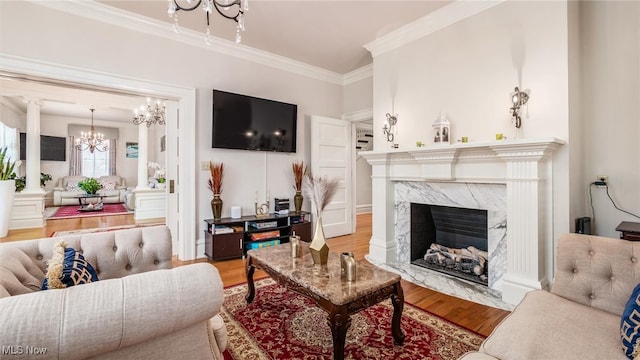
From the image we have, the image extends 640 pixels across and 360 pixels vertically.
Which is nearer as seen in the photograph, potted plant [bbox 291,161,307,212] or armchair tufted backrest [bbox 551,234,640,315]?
armchair tufted backrest [bbox 551,234,640,315]

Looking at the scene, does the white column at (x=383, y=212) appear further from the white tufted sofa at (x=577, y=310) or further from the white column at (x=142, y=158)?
the white column at (x=142, y=158)

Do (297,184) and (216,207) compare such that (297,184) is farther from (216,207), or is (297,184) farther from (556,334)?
(556,334)

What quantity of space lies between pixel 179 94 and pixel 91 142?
6.80 meters

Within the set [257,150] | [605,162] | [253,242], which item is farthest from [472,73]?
[253,242]

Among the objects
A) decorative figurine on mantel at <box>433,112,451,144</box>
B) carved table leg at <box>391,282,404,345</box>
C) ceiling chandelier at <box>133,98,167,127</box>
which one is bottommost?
carved table leg at <box>391,282,404,345</box>

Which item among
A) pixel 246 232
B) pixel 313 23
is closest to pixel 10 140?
pixel 246 232

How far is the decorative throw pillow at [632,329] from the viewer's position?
1085 millimetres

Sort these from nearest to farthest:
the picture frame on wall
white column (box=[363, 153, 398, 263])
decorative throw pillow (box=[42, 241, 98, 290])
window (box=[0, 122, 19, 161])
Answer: decorative throw pillow (box=[42, 241, 98, 290]), white column (box=[363, 153, 398, 263]), window (box=[0, 122, 19, 161]), the picture frame on wall

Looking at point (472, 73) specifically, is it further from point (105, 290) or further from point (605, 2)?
point (105, 290)

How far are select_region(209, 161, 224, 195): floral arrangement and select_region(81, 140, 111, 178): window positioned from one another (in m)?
8.42

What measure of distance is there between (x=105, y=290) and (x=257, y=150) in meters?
3.44

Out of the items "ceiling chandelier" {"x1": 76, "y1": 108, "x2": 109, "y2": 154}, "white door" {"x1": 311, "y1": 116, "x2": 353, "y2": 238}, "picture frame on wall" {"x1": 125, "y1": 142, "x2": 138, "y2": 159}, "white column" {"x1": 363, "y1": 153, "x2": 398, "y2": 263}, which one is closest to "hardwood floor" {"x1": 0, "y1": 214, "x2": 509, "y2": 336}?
"white door" {"x1": 311, "y1": 116, "x2": 353, "y2": 238}

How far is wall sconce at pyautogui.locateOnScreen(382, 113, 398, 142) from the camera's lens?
3643 millimetres

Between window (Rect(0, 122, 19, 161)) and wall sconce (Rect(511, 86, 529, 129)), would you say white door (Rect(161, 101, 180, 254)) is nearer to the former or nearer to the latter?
wall sconce (Rect(511, 86, 529, 129))
